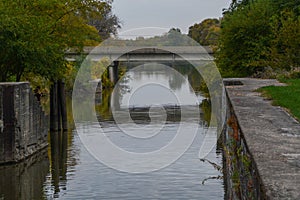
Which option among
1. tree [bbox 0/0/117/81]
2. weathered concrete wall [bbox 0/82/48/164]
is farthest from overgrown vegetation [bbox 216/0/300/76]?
weathered concrete wall [bbox 0/82/48/164]

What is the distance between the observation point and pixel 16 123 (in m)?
21.2

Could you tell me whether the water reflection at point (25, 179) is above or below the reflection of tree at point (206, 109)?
below

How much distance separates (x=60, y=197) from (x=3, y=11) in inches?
485

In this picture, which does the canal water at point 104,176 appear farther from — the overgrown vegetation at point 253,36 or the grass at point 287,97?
the overgrown vegetation at point 253,36

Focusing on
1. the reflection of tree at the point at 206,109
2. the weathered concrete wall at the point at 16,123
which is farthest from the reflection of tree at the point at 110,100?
the weathered concrete wall at the point at 16,123

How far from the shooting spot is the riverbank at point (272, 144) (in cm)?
419

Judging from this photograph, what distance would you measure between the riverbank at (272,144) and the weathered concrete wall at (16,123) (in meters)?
12.2

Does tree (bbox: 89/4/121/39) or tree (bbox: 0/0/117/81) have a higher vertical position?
tree (bbox: 89/4/121/39)

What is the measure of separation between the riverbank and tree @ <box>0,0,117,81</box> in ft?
54.4

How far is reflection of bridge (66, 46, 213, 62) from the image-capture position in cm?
5047

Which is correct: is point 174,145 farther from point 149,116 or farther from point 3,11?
point 149,116

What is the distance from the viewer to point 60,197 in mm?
15695

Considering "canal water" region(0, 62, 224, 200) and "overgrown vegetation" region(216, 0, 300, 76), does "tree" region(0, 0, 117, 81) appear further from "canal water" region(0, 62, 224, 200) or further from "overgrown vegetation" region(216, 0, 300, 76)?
"overgrown vegetation" region(216, 0, 300, 76)

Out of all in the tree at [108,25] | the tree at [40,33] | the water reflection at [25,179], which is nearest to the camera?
the water reflection at [25,179]
